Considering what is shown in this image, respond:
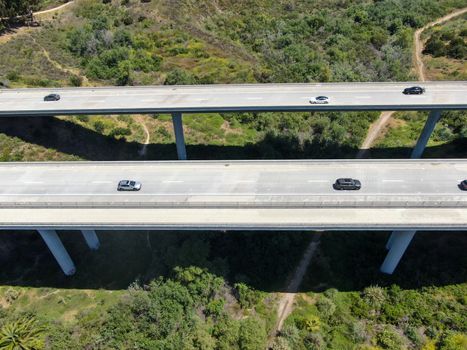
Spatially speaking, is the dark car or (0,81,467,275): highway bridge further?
the dark car

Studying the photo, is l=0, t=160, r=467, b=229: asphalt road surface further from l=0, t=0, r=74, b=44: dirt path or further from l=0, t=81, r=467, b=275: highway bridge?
l=0, t=0, r=74, b=44: dirt path

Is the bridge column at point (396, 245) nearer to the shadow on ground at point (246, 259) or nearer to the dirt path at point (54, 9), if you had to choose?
the shadow on ground at point (246, 259)

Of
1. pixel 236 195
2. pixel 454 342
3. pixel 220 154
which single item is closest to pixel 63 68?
pixel 220 154

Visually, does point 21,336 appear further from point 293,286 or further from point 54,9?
point 54,9

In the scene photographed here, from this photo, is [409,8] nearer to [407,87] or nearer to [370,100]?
[407,87]

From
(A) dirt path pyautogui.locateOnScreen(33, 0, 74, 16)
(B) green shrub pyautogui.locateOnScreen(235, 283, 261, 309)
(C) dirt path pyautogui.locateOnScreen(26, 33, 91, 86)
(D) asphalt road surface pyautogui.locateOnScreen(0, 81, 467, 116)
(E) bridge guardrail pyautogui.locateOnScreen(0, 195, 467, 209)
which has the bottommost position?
(B) green shrub pyautogui.locateOnScreen(235, 283, 261, 309)

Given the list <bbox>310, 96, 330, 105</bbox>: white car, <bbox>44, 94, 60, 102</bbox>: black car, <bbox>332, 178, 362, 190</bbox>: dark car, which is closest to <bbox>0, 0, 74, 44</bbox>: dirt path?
<bbox>44, 94, 60, 102</bbox>: black car

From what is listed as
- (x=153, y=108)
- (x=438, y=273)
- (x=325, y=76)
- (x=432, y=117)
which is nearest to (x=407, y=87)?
(x=432, y=117)

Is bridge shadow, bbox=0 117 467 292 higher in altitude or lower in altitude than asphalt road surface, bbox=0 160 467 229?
lower
